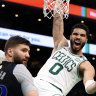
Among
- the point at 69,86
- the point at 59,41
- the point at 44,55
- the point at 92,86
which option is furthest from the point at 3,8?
the point at 92,86

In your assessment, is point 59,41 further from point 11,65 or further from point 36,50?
point 36,50

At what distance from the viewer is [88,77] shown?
283 cm

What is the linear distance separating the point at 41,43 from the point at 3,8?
2.08m

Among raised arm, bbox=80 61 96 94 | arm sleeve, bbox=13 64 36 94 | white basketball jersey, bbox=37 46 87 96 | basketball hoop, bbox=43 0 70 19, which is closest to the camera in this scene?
arm sleeve, bbox=13 64 36 94

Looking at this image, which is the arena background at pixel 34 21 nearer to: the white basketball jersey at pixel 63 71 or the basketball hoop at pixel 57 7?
the basketball hoop at pixel 57 7

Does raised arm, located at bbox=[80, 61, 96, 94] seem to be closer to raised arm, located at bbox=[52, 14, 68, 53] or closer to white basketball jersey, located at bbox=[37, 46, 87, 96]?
→ white basketball jersey, located at bbox=[37, 46, 87, 96]

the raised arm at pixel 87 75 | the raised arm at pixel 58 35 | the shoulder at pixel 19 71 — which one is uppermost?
the raised arm at pixel 58 35

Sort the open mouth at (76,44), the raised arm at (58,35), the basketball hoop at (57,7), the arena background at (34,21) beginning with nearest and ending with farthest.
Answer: the open mouth at (76,44) → the raised arm at (58,35) → the basketball hoop at (57,7) → the arena background at (34,21)

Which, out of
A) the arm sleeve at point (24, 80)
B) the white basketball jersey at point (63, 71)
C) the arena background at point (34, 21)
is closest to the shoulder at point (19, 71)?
the arm sleeve at point (24, 80)

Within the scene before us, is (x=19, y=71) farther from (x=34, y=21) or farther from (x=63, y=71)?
(x=34, y=21)

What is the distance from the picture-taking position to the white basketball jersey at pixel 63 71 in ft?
9.57

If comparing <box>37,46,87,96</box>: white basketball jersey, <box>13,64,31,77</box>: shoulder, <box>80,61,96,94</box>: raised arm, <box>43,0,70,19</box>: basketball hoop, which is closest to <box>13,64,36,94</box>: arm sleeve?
<box>13,64,31,77</box>: shoulder

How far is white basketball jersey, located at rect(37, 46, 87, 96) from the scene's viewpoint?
292 centimetres

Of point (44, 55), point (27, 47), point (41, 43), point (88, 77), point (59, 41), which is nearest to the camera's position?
point (27, 47)
